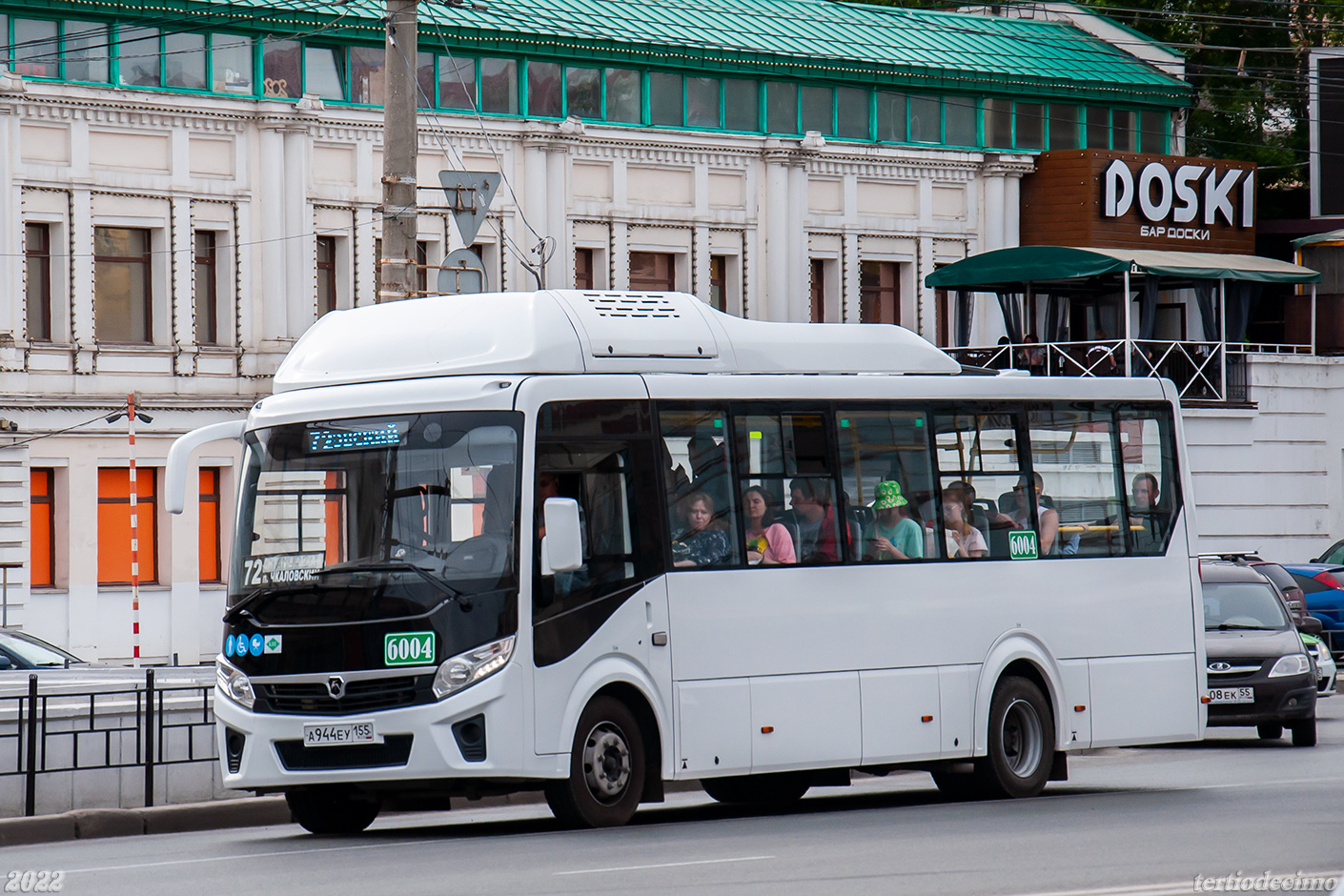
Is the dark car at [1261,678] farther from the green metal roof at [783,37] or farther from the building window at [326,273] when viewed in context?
the building window at [326,273]

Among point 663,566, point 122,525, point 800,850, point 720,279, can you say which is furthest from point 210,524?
point 800,850

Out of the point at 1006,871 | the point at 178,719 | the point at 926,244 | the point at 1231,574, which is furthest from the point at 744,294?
the point at 1006,871

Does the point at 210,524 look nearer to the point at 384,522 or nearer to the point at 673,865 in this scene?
the point at 384,522


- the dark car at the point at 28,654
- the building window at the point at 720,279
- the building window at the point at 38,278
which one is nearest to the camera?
the dark car at the point at 28,654

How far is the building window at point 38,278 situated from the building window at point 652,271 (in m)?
11.4

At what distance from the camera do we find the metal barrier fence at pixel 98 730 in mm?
15070

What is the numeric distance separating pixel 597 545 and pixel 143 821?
13.5ft

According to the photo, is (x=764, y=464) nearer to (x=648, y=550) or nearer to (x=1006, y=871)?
A: (x=648, y=550)

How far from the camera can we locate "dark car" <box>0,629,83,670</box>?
79.5 feet

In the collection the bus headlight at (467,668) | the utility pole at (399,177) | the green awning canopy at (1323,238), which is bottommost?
the bus headlight at (467,668)

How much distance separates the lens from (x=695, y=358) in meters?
14.5

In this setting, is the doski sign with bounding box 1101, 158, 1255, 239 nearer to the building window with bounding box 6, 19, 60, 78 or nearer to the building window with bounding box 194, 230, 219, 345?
the building window with bounding box 194, 230, 219, 345

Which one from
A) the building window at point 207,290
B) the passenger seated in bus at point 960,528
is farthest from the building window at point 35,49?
the passenger seated in bus at point 960,528

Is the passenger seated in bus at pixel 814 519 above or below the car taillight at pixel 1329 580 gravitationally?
above
